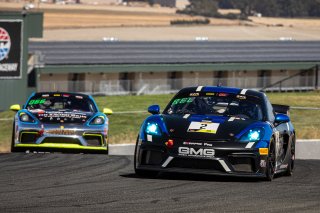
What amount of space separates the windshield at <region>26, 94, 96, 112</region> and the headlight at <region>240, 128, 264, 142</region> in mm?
7272

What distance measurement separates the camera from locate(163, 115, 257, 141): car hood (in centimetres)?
1283

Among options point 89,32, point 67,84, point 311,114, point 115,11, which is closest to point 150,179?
point 311,114

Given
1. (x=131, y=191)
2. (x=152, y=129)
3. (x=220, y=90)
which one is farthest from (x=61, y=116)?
(x=131, y=191)

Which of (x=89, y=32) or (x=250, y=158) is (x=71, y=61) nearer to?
(x=89, y=32)

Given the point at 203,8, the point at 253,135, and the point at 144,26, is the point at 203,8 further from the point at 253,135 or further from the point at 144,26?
the point at 253,135

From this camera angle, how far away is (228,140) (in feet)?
42.0

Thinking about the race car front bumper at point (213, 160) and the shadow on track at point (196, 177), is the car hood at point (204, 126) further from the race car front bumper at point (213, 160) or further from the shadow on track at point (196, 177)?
the shadow on track at point (196, 177)

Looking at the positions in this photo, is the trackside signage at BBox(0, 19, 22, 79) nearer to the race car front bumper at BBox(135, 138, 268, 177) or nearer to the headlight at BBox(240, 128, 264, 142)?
the headlight at BBox(240, 128, 264, 142)

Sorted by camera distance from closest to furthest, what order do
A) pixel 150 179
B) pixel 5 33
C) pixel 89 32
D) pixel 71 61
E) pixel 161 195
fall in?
1. pixel 161 195
2. pixel 150 179
3. pixel 5 33
4. pixel 71 61
5. pixel 89 32

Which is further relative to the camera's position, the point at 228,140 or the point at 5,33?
the point at 5,33

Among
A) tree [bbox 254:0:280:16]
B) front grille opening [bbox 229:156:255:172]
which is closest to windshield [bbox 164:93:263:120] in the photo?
front grille opening [bbox 229:156:255:172]

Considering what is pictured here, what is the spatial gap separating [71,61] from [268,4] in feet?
224

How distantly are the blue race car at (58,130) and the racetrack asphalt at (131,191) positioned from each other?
3.32 m

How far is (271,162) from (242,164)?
1.78ft
